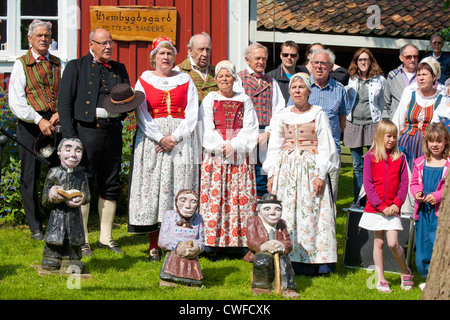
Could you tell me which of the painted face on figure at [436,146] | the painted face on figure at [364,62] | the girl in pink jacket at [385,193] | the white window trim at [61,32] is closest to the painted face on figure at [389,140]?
the girl in pink jacket at [385,193]

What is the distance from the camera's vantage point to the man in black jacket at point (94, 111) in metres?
6.59

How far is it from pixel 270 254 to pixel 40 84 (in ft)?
10.5

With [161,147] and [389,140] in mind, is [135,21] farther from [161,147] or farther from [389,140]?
[389,140]

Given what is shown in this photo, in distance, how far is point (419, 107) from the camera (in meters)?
7.01

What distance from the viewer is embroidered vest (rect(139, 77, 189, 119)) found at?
6469 mm

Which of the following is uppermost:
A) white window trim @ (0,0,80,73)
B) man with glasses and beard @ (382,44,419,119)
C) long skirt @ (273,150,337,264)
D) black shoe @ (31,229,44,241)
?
white window trim @ (0,0,80,73)

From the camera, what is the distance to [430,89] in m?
7.00

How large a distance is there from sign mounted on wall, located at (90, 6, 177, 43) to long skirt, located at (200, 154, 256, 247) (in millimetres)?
3134

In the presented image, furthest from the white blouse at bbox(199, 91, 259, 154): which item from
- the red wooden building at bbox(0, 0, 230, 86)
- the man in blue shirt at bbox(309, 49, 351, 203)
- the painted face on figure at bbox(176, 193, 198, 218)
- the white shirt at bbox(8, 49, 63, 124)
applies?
the red wooden building at bbox(0, 0, 230, 86)

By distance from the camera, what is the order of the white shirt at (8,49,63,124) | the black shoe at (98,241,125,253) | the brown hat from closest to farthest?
the brown hat, the black shoe at (98,241,125,253), the white shirt at (8,49,63,124)

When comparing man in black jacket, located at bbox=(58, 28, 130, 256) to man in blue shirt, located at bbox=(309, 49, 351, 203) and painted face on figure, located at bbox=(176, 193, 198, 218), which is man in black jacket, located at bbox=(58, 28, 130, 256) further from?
man in blue shirt, located at bbox=(309, 49, 351, 203)

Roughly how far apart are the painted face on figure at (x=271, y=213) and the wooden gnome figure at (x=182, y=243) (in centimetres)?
53

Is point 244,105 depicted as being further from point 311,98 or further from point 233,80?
point 311,98

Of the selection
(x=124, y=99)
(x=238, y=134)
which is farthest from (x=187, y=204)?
(x=124, y=99)
